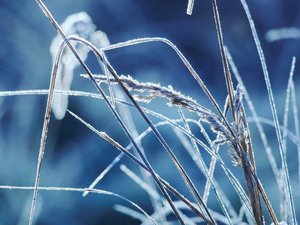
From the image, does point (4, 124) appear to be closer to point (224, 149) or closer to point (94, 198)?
point (94, 198)

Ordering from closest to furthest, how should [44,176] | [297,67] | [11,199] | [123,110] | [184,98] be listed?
[184,98] < [123,110] < [11,199] < [44,176] < [297,67]

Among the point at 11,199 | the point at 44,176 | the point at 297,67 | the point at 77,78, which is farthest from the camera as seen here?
the point at 297,67

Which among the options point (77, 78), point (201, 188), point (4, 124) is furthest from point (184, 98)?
point (4, 124)

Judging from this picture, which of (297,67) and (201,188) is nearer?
(201,188)

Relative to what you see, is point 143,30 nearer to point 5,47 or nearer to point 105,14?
point 105,14

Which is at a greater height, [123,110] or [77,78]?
[77,78]

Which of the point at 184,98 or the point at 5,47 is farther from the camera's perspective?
the point at 5,47

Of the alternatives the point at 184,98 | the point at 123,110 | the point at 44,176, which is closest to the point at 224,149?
the point at 44,176

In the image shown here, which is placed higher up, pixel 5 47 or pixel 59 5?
pixel 59 5

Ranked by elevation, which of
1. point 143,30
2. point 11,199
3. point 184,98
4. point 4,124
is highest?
point 143,30
